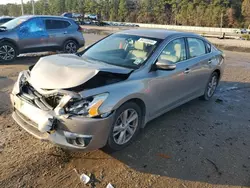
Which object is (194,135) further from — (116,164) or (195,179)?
(116,164)

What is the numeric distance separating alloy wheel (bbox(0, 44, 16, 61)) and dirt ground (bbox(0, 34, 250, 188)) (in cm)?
521

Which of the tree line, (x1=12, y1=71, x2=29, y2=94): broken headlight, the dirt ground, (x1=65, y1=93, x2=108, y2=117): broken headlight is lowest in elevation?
the dirt ground

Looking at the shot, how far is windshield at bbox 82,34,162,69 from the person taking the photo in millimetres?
4168

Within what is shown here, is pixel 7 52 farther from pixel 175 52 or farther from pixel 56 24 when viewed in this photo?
pixel 175 52

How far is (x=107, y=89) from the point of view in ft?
10.8

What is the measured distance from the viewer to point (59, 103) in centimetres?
316

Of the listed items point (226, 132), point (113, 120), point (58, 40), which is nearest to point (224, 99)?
point (226, 132)

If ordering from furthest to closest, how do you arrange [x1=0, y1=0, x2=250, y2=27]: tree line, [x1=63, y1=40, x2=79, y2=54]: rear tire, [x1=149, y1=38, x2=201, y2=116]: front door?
1. [x1=0, y1=0, x2=250, y2=27]: tree line
2. [x1=63, y1=40, x2=79, y2=54]: rear tire
3. [x1=149, y1=38, x2=201, y2=116]: front door

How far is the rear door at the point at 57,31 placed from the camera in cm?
1058

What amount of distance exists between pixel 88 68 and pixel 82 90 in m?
0.50

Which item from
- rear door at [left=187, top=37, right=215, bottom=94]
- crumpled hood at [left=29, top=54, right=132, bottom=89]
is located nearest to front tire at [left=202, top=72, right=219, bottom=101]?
rear door at [left=187, top=37, right=215, bottom=94]

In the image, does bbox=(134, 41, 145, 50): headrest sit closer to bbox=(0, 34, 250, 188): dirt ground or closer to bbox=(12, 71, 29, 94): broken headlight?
bbox=(0, 34, 250, 188): dirt ground

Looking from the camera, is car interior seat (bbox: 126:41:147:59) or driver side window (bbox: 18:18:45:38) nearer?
car interior seat (bbox: 126:41:147:59)

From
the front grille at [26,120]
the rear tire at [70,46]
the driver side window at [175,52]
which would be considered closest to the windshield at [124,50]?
the driver side window at [175,52]
